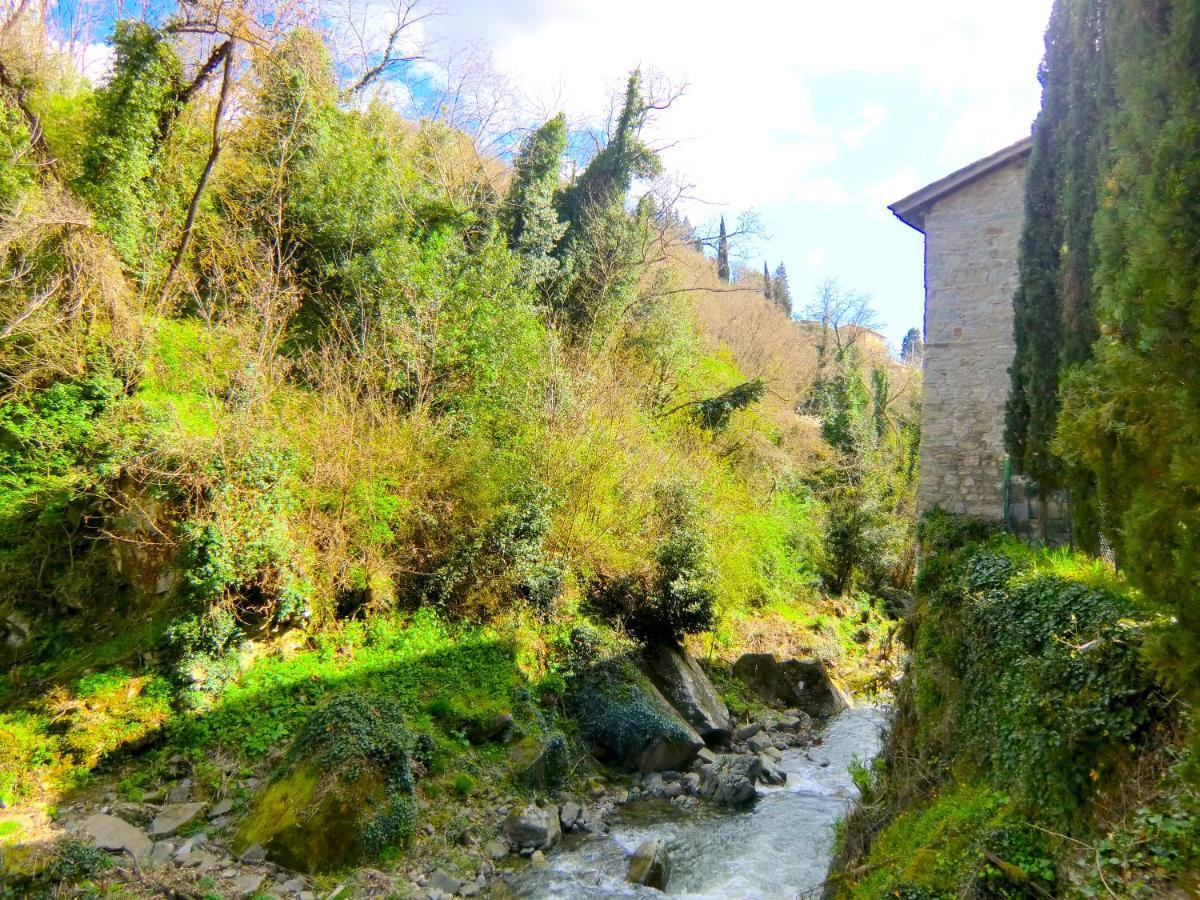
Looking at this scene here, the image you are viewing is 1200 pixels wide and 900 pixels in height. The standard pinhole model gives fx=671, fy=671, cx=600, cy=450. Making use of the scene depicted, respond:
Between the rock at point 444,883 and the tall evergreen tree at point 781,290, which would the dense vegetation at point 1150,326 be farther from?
the tall evergreen tree at point 781,290

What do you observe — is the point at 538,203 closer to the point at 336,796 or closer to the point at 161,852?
the point at 336,796

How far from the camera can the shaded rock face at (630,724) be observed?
10.3m

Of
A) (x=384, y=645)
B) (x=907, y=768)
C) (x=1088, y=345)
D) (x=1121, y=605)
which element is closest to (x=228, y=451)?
(x=384, y=645)

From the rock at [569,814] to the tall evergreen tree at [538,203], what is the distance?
12.5 meters

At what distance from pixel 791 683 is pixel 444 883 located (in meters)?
9.02

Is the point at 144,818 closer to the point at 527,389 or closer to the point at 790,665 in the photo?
the point at 527,389

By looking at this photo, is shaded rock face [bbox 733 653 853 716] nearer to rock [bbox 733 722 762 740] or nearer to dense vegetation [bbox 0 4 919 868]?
dense vegetation [bbox 0 4 919 868]

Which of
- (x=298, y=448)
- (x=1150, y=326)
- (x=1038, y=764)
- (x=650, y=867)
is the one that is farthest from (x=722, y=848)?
(x=298, y=448)

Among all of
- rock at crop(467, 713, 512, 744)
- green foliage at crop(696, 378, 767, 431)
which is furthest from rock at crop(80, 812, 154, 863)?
green foliage at crop(696, 378, 767, 431)

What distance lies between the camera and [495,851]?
25.0ft

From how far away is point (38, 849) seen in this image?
5.92m

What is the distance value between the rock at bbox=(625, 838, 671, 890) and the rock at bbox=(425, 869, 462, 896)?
1833mm

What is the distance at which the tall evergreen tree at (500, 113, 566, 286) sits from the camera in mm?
17531

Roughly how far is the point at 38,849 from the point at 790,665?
12.2 m
